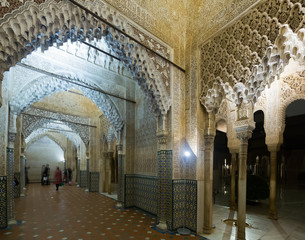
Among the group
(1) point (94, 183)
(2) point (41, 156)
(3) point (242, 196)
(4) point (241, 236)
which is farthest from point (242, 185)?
(2) point (41, 156)

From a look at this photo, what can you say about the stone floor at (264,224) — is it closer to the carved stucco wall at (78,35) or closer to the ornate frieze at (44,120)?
the carved stucco wall at (78,35)

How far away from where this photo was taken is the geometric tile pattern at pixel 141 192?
5426 mm

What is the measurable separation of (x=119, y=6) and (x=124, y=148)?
4058 mm

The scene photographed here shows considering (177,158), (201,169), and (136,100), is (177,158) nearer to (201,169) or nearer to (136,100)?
(201,169)

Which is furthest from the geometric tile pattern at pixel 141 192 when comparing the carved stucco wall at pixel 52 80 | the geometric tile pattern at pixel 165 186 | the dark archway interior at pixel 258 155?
the dark archway interior at pixel 258 155

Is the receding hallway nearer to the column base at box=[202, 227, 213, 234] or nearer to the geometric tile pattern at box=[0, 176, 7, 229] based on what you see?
the geometric tile pattern at box=[0, 176, 7, 229]

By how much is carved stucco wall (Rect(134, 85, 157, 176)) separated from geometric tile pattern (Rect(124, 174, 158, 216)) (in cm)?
20

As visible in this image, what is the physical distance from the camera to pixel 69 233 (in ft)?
13.5

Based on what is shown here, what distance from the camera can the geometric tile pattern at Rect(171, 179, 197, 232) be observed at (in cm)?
413

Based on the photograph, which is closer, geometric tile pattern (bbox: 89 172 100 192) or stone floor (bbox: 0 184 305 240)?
stone floor (bbox: 0 184 305 240)

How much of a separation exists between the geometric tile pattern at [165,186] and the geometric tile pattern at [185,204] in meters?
0.11

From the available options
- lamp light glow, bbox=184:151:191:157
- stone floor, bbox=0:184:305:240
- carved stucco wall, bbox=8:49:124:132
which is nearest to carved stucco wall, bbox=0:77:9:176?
carved stucco wall, bbox=8:49:124:132

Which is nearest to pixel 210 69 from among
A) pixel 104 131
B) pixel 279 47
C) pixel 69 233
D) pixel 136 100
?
pixel 279 47

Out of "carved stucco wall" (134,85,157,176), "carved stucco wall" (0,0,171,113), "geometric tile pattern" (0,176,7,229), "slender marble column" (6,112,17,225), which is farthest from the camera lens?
"carved stucco wall" (134,85,157,176)
